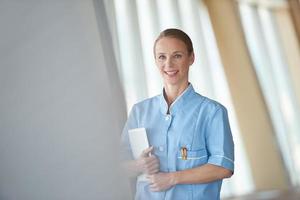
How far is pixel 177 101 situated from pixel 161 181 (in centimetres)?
14

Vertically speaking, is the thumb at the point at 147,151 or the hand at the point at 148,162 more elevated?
the thumb at the point at 147,151

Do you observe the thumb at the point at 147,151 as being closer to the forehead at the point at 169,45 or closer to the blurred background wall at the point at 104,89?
the blurred background wall at the point at 104,89

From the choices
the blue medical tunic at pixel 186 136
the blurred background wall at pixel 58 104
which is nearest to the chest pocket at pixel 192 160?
the blue medical tunic at pixel 186 136

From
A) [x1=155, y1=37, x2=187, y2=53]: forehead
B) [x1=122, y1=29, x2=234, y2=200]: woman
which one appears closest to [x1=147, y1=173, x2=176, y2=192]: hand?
[x1=122, y1=29, x2=234, y2=200]: woman

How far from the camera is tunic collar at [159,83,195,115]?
58cm

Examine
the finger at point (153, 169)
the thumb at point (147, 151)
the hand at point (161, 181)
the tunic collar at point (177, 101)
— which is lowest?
the hand at point (161, 181)

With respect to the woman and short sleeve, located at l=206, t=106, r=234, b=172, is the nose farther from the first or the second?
short sleeve, located at l=206, t=106, r=234, b=172

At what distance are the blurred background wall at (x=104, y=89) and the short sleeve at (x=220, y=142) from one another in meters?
0.02

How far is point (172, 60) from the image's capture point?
0.58 meters

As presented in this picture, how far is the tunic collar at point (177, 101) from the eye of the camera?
0.58 meters

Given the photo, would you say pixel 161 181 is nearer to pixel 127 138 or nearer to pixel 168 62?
pixel 127 138

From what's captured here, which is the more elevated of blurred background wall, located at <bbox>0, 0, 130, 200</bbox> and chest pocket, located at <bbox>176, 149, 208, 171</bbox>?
blurred background wall, located at <bbox>0, 0, 130, 200</bbox>

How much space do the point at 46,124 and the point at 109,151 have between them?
4.6 inches

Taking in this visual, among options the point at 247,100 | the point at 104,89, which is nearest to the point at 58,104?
the point at 104,89
